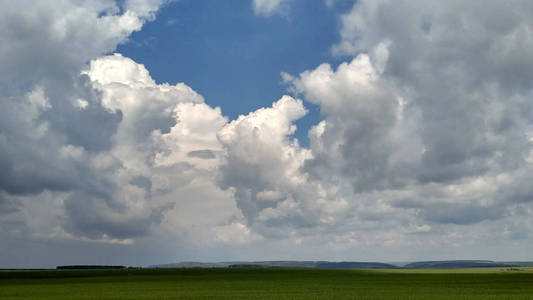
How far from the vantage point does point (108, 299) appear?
231 feet

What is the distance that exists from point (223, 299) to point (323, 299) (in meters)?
13.6

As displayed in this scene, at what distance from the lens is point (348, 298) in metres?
67.4

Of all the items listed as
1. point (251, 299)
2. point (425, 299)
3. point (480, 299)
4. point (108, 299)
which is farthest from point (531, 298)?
point (108, 299)

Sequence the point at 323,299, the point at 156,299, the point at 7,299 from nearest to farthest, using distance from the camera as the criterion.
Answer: the point at 323,299 < the point at 156,299 < the point at 7,299

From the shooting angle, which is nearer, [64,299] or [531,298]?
[531,298]

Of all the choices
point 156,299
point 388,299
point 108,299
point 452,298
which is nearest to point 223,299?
point 156,299

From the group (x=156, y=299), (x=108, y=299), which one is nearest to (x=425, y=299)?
(x=156, y=299)

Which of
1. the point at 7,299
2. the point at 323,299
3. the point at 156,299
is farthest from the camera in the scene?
the point at 7,299

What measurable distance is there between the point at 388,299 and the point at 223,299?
72.5 feet

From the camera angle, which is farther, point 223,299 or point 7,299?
point 7,299

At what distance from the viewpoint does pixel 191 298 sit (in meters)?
71.4

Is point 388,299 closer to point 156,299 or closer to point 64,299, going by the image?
point 156,299

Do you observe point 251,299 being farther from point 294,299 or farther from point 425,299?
point 425,299

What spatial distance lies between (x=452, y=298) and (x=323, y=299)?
60.2 feet
